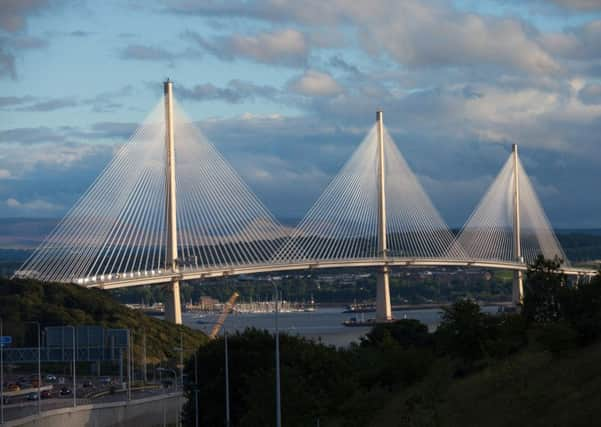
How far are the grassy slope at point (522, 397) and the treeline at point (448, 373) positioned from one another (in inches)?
1.7

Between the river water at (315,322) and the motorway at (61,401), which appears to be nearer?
the motorway at (61,401)

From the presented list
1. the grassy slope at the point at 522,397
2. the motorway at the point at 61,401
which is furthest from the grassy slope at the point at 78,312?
the grassy slope at the point at 522,397

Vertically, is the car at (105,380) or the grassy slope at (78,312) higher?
the grassy slope at (78,312)

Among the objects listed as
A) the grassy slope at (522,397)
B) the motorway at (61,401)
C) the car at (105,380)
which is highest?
the grassy slope at (522,397)

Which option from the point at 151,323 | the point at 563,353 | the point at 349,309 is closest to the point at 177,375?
the point at 151,323

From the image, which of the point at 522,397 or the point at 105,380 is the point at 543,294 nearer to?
the point at 522,397

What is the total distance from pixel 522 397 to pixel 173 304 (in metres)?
53.5

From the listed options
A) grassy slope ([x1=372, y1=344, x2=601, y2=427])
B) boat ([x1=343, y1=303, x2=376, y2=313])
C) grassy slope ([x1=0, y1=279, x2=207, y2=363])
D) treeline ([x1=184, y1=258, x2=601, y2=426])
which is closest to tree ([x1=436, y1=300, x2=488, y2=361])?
treeline ([x1=184, y1=258, x2=601, y2=426])

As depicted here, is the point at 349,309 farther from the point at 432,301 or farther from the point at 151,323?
the point at 151,323

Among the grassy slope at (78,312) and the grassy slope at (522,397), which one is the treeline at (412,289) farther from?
the grassy slope at (522,397)

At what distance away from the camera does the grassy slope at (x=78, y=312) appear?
6769 cm

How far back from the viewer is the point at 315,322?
118 metres

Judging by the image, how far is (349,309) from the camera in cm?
13325

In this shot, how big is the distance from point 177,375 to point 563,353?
36858 millimetres
